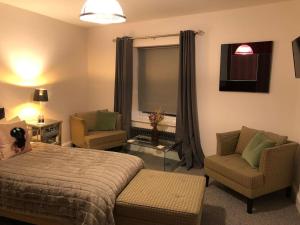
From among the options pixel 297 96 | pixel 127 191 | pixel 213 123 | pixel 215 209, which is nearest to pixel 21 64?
pixel 127 191

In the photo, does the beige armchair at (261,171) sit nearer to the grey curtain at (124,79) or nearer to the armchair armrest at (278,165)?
the armchair armrest at (278,165)

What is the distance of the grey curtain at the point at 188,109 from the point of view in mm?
3980

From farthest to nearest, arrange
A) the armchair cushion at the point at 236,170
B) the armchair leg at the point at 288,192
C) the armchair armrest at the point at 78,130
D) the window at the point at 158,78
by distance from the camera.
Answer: the window at the point at 158,78, the armchair armrest at the point at 78,130, the armchair leg at the point at 288,192, the armchair cushion at the point at 236,170

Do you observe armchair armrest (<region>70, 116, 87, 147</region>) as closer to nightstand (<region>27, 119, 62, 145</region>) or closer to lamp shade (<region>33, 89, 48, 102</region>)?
nightstand (<region>27, 119, 62, 145</region>)

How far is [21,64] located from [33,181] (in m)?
2.33

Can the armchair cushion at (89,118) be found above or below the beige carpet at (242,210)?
above

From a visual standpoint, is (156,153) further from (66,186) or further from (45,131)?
(66,186)

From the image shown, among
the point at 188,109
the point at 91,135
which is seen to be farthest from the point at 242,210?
the point at 91,135

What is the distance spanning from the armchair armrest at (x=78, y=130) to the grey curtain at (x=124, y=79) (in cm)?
80

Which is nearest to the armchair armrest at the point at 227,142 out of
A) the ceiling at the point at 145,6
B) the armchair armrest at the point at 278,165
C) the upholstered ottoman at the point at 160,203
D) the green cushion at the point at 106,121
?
the armchair armrest at the point at 278,165

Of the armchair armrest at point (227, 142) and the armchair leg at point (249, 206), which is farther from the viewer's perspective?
the armchair armrest at point (227, 142)

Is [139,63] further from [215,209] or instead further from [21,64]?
[215,209]

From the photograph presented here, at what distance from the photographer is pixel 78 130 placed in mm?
4352

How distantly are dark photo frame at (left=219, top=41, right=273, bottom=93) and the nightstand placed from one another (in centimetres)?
273
